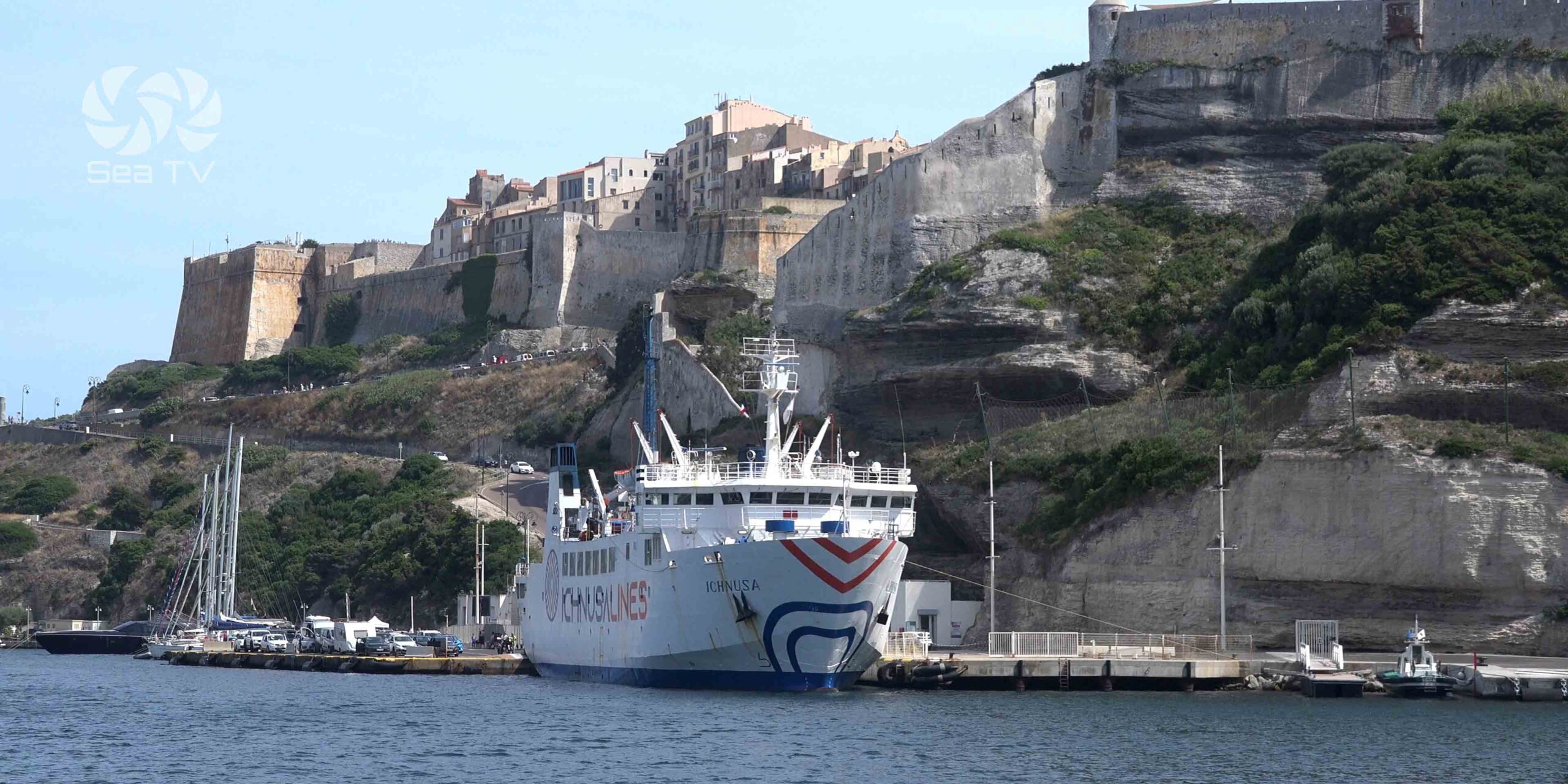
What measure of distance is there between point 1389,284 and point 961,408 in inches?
547

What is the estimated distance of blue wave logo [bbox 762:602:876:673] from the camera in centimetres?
4188

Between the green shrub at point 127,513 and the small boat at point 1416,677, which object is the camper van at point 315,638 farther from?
the small boat at point 1416,677

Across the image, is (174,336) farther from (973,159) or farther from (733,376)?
(973,159)

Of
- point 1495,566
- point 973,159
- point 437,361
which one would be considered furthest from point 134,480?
point 1495,566

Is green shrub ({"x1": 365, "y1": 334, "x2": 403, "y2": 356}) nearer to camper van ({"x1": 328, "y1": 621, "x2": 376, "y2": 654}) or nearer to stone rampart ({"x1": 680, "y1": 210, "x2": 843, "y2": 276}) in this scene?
stone rampart ({"x1": 680, "y1": 210, "x2": 843, "y2": 276})

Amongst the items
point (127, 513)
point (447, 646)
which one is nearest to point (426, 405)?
point (127, 513)

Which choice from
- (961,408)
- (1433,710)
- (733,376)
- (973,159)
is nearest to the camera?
(1433,710)

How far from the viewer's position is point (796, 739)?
3603cm

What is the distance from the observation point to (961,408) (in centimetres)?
6131

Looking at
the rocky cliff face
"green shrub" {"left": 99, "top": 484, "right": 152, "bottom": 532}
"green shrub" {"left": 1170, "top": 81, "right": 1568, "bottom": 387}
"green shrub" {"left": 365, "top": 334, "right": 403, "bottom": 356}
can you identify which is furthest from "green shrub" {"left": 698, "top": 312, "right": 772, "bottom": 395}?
"green shrub" {"left": 365, "top": 334, "right": 403, "bottom": 356}

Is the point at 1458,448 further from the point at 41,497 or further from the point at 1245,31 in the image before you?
the point at 41,497

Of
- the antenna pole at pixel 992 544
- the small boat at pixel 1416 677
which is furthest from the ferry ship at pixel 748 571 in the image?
the small boat at pixel 1416 677

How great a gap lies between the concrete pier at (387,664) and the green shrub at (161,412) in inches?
1927

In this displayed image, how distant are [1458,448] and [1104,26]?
89.8 feet
